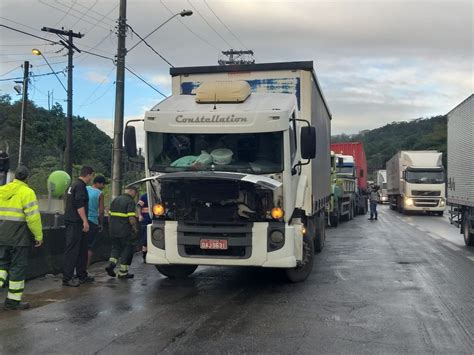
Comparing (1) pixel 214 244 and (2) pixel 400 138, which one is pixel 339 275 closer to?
(1) pixel 214 244

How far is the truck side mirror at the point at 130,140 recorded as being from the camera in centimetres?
867

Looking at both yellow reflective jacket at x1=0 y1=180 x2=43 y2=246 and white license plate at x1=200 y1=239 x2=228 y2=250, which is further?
white license plate at x1=200 y1=239 x2=228 y2=250

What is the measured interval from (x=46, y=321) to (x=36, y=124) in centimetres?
4389

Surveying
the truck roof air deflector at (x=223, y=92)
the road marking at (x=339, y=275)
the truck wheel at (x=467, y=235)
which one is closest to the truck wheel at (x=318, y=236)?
the road marking at (x=339, y=275)

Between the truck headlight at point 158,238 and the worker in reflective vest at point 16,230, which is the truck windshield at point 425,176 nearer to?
the truck headlight at point 158,238

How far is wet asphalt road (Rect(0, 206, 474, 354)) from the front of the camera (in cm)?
540

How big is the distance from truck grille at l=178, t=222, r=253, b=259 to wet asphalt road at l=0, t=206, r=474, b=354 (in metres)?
0.62

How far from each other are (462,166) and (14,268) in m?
12.5

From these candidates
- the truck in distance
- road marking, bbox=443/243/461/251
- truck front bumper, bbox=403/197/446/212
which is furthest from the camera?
truck front bumper, bbox=403/197/446/212

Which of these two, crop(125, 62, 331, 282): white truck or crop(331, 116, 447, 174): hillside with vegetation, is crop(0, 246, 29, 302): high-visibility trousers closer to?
crop(125, 62, 331, 282): white truck

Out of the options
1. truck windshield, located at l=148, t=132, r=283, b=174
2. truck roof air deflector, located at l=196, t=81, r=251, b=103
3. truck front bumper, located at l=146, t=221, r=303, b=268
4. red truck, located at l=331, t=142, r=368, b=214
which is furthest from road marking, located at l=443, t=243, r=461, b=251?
red truck, located at l=331, t=142, r=368, b=214

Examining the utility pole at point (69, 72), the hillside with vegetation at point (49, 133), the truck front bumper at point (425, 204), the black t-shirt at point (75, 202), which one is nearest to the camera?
the black t-shirt at point (75, 202)

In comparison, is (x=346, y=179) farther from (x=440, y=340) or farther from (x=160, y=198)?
(x=440, y=340)

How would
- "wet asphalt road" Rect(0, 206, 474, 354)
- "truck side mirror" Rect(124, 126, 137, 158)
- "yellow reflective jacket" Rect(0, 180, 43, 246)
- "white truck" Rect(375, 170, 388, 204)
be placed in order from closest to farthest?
"wet asphalt road" Rect(0, 206, 474, 354) < "yellow reflective jacket" Rect(0, 180, 43, 246) < "truck side mirror" Rect(124, 126, 137, 158) < "white truck" Rect(375, 170, 388, 204)
